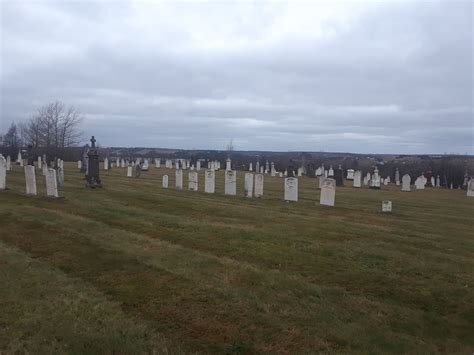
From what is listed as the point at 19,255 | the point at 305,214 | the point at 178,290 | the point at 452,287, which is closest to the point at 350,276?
the point at 452,287

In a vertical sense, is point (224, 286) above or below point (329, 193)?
below

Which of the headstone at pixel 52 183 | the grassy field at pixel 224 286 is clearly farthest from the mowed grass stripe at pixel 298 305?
the headstone at pixel 52 183

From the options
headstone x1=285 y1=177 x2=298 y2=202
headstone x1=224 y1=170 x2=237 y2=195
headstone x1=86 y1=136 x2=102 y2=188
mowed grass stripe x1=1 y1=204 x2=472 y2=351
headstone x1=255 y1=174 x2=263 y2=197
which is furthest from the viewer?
headstone x1=224 y1=170 x2=237 y2=195

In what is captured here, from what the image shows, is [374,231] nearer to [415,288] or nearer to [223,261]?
[415,288]

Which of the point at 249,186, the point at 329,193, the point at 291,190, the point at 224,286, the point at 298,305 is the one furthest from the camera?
the point at 249,186

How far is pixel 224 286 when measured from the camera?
6691 mm

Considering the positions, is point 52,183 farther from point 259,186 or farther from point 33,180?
point 259,186

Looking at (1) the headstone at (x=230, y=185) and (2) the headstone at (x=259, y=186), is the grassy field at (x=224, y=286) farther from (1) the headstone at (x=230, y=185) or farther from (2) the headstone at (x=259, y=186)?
(1) the headstone at (x=230, y=185)

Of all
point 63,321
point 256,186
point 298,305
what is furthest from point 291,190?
point 63,321

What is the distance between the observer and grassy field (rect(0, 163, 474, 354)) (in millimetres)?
5156

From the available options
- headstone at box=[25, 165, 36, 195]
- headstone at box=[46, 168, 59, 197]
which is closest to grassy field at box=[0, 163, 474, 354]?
headstone at box=[46, 168, 59, 197]

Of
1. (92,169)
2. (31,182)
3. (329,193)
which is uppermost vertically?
(92,169)

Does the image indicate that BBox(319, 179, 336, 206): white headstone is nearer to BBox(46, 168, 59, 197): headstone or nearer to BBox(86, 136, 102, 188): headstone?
BBox(86, 136, 102, 188): headstone

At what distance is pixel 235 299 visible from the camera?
6223 millimetres
